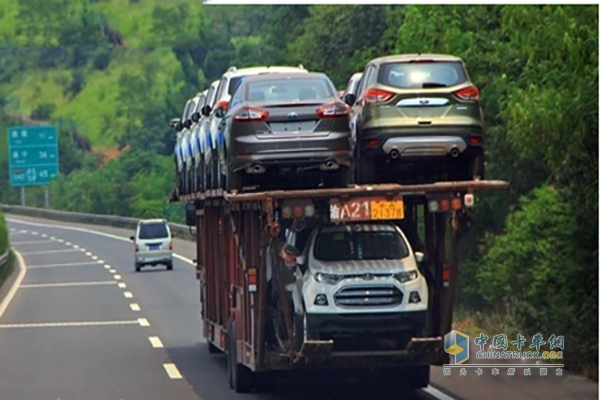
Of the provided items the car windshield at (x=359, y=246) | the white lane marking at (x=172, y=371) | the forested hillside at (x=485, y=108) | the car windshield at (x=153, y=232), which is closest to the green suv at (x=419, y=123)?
the forested hillside at (x=485, y=108)

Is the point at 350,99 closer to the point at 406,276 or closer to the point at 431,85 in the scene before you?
the point at 431,85

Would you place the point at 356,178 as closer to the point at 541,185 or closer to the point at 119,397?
the point at 119,397

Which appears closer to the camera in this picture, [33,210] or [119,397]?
[119,397]

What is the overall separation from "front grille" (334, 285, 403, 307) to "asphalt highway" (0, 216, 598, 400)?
157 centimetres

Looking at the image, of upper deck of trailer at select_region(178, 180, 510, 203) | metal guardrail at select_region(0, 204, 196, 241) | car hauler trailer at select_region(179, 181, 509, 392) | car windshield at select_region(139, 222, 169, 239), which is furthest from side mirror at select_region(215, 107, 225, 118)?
metal guardrail at select_region(0, 204, 196, 241)

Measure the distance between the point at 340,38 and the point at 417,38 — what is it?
24.7 metres

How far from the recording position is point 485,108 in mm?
27172

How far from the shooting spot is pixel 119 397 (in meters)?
17.2

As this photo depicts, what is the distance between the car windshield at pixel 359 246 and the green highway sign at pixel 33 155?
57.1 m

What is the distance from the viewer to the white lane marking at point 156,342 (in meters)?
24.1

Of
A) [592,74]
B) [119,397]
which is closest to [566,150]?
[592,74]

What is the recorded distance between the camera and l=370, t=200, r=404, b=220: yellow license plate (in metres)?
14.6

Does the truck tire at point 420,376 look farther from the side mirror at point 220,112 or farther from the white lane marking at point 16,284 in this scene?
the white lane marking at point 16,284

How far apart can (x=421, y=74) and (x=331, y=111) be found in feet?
4.61
